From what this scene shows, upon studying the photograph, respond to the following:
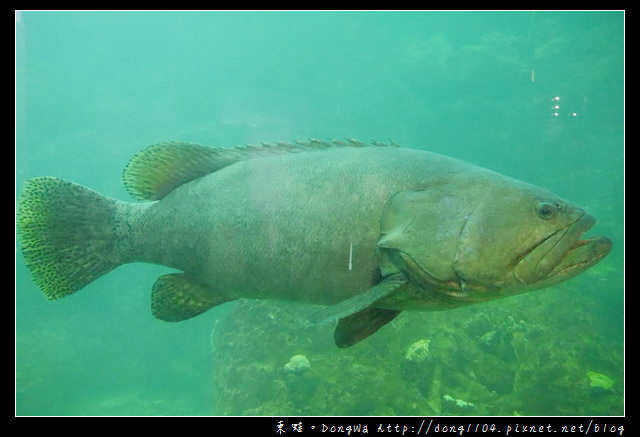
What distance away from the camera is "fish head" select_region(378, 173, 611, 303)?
102 inches

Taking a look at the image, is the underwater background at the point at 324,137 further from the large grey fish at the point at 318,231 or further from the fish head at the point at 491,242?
the fish head at the point at 491,242

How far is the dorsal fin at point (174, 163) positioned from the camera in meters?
4.01

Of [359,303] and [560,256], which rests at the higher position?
[560,256]

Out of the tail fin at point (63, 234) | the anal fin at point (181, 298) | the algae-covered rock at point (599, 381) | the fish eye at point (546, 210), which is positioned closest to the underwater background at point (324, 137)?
the algae-covered rock at point (599, 381)

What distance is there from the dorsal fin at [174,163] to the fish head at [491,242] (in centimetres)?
188

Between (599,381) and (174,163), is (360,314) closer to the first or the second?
(174,163)

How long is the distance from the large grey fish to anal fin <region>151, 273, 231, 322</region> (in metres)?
0.01

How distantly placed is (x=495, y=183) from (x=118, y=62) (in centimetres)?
5290

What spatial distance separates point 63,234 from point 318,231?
110 inches

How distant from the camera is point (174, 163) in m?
4.03

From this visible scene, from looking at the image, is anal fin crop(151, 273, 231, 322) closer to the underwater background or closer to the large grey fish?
the large grey fish

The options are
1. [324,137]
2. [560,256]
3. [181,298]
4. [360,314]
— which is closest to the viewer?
[560,256]

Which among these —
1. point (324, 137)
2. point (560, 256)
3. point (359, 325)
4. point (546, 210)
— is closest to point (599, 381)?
point (560, 256)

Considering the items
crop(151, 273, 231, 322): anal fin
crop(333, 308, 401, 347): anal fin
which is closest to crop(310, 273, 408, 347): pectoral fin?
crop(333, 308, 401, 347): anal fin
